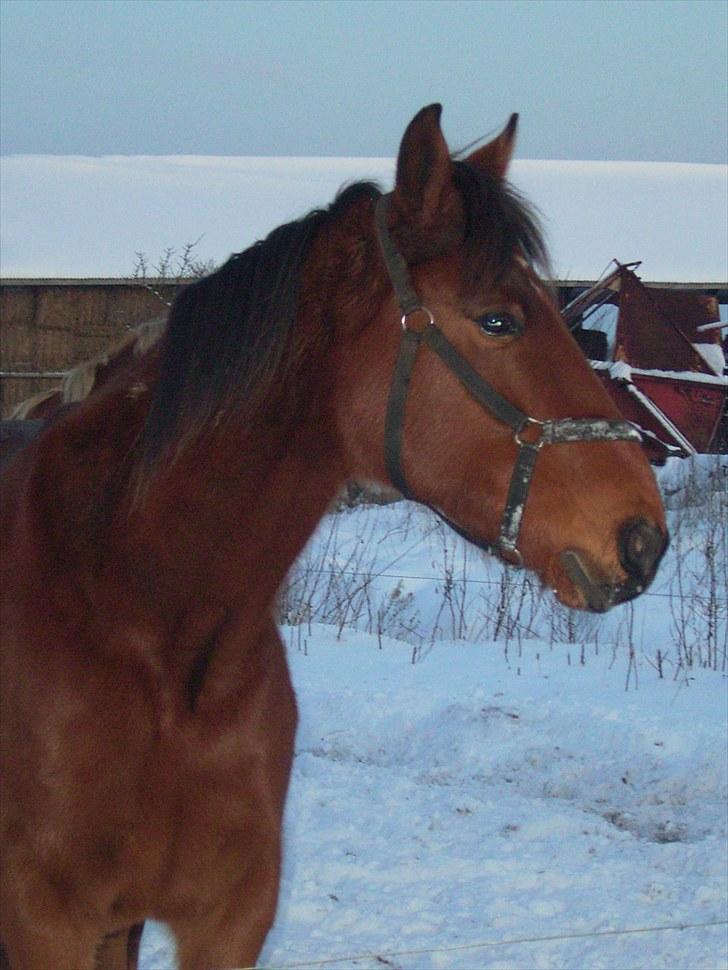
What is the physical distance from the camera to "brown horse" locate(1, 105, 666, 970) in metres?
2.04

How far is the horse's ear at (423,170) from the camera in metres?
1.97

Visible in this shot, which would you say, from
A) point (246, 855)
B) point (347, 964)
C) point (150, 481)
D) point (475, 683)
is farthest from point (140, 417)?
point (475, 683)

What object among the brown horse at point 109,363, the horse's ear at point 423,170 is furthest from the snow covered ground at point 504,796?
the horse's ear at point 423,170

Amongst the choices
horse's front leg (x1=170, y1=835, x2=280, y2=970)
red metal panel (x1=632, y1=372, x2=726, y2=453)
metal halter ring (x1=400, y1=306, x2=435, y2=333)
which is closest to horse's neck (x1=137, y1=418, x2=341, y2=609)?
metal halter ring (x1=400, y1=306, x2=435, y2=333)

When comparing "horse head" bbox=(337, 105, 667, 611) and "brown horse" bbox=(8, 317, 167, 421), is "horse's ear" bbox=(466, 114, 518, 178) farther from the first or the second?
"brown horse" bbox=(8, 317, 167, 421)

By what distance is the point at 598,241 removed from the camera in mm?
21594

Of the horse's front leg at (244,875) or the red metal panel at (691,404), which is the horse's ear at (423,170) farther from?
the red metal panel at (691,404)

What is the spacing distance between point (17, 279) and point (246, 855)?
17736 mm

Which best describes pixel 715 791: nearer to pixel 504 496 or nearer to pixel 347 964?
pixel 347 964

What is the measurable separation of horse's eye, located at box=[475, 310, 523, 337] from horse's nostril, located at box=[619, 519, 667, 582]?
40 cm

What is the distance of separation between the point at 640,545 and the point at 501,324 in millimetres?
463

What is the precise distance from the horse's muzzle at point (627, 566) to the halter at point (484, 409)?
5.1 inches

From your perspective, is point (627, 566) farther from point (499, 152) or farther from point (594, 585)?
point (499, 152)

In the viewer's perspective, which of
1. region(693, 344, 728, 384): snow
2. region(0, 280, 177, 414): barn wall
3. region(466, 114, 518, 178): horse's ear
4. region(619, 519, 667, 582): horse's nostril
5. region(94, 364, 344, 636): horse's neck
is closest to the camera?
region(619, 519, 667, 582): horse's nostril
